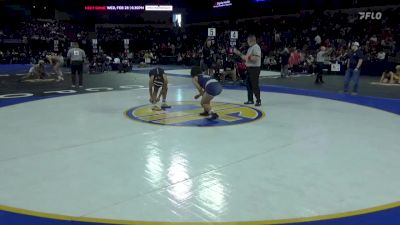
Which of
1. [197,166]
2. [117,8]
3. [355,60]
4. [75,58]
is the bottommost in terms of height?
[197,166]

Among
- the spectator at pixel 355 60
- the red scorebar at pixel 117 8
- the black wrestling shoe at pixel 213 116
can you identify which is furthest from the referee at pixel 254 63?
the red scorebar at pixel 117 8

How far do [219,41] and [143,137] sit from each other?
87.1 feet

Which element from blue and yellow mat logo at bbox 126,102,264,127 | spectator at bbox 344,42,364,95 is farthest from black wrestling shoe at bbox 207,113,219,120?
spectator at bbox 344,42,364,95

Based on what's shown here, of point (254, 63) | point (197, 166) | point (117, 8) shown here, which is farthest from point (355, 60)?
point (117, 8)

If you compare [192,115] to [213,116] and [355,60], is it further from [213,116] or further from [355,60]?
[355,60]

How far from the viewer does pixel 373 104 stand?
899 centimetres

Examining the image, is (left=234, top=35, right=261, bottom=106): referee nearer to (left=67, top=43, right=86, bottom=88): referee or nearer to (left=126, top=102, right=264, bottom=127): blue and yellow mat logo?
(left=126, top=102, right=264, bottom=127): blue and yellow mat logo

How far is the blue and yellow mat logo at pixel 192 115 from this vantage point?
6.59 metres

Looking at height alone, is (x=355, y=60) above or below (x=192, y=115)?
above

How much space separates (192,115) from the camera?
23.7 ft

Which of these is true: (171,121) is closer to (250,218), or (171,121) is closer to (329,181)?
(329,181)

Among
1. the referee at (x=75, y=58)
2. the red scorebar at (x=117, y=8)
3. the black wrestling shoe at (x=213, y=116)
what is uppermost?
the red scorebar at (x=117, y=8)

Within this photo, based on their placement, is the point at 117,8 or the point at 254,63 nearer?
the point at 254,63

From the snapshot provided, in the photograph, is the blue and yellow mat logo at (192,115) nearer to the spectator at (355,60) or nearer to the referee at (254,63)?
the referee at (254,63)
